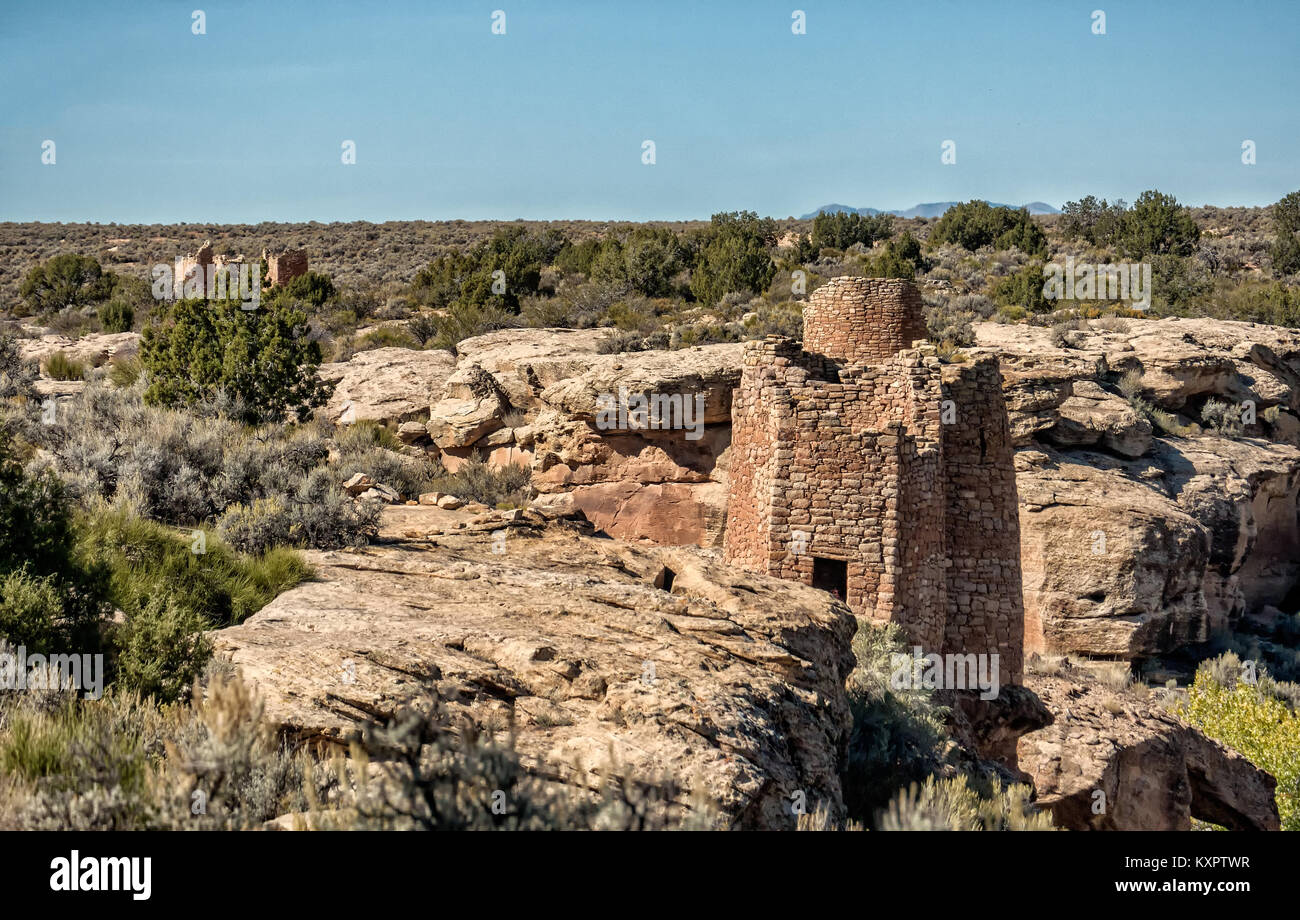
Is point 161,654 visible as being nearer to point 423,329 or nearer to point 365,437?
point 365,437

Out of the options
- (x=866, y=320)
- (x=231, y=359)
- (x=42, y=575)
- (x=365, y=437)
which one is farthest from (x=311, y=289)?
(x=42, y=575)

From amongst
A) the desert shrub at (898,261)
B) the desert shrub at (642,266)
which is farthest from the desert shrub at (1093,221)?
the desert shrub at (642,266)

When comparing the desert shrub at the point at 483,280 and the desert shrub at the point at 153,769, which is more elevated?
the desert shrub at the point at 483,280

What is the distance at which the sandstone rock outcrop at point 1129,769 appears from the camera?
33.2 ft

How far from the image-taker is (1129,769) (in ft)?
35.3

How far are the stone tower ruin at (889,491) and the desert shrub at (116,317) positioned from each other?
76.1 ft

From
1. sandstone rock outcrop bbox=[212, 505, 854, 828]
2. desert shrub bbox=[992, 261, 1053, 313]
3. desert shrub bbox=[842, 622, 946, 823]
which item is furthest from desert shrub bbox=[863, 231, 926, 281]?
sandstone rock outcrop bbox=[212, 505, 854, 828]

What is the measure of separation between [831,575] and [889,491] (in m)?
1.07

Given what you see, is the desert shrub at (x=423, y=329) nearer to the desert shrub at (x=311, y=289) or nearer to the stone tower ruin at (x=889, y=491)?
the desert shrub at (x=311, y=289)

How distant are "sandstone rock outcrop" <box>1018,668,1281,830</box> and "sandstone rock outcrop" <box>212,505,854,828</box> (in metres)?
3.82

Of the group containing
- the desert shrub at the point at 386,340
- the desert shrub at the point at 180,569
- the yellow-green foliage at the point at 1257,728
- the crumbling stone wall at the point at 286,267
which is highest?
the crumbling stone wall at the point at 286,267

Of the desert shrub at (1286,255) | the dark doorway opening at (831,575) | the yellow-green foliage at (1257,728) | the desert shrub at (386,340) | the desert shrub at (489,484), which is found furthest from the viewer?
the desert shrub at (1286,255)

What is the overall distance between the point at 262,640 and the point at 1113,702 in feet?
33.3

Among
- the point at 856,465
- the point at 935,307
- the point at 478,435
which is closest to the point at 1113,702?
the point at 856,465
